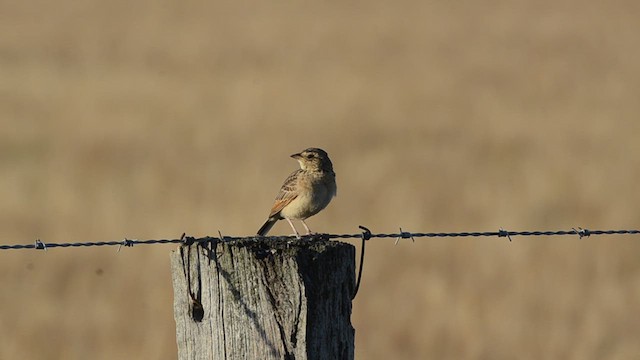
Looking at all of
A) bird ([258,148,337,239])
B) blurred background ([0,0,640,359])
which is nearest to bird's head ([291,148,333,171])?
bird ([258,148,337,239])

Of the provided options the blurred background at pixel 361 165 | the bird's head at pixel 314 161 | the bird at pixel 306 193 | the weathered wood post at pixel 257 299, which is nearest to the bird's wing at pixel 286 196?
the bird at pixel 306 193

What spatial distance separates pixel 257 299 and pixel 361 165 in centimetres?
1181

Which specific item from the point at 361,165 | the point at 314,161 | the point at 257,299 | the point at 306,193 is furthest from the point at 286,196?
the point at 361,165

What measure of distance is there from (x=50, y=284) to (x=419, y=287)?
9.96 feet

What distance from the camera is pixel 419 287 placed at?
35.9 feet

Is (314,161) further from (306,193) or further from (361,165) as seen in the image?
(361,165)

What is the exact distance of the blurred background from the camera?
398 inches

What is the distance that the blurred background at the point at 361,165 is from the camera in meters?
10.1

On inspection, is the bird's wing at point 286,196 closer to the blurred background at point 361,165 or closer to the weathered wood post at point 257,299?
the blurred background at point 361,165

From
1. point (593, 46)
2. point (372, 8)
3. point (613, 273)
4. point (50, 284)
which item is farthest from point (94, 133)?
point (372, 8)

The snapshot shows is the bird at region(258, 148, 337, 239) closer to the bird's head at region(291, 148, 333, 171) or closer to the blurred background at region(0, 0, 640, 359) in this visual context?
the bird's head at region(291, 148, 333, 171)

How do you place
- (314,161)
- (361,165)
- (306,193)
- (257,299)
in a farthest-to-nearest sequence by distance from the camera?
(361,165) → (314,161) → (306,193) → (257,299)

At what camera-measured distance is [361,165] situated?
16.2m

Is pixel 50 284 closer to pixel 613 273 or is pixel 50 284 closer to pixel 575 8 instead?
pixel 613 273
